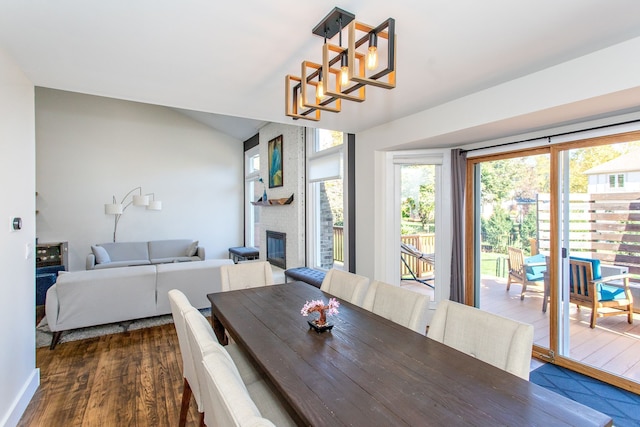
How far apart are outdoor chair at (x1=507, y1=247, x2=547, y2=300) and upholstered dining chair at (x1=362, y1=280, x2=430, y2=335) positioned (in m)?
1.68

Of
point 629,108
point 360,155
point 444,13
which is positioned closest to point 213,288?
point 360,155

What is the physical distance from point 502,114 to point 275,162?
14.3 ft

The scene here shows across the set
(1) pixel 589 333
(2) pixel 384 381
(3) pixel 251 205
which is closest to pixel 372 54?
(2) pixel 384 381

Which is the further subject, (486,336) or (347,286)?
(347,286)

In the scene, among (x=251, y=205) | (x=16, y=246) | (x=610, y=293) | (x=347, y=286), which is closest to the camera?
(x=16, y=246)

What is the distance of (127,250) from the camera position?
21.0 ft

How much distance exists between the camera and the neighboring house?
Answer: 235 cm

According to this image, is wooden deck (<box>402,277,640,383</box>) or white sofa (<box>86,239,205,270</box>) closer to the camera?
wooden deck (<box>402,277,640,383</box>)

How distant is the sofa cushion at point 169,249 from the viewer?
21.9ft

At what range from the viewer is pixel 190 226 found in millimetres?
7359

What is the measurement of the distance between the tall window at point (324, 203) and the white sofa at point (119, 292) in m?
1.79

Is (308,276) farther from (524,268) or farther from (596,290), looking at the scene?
(596,290)


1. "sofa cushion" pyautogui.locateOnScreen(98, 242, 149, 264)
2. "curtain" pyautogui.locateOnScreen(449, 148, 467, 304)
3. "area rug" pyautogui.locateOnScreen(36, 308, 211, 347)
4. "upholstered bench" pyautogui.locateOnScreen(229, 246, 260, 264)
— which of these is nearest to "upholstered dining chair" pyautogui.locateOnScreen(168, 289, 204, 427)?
"area rug" pyautogui.locateOnScreen(36, 308, 211, 347)

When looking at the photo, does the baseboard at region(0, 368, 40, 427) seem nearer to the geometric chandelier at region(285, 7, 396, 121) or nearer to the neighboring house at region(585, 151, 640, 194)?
the geometric chandelier at region(285, 7, 396, 121)
